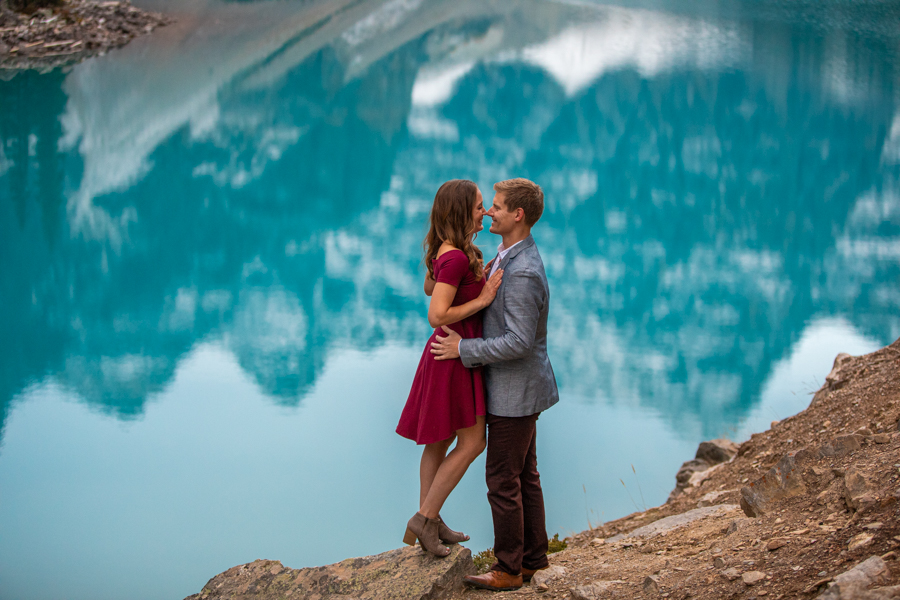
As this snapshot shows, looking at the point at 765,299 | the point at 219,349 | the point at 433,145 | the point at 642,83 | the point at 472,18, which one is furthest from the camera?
the point at 472,18

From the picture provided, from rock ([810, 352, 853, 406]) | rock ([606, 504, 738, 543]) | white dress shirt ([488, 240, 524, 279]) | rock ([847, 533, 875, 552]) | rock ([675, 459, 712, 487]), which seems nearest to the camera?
rock ([847, 533, 875, 552])

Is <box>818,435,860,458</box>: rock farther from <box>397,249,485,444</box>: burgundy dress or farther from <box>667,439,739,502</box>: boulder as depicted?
<box>667,439,739,502</box>: boulder

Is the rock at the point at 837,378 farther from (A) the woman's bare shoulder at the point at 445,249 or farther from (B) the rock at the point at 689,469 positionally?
(A) the woman's bare shoulder at the point at 445,249

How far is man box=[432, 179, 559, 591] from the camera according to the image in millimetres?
2508

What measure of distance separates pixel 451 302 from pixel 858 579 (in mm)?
1416

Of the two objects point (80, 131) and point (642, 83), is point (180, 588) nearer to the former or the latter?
point (80, 131)

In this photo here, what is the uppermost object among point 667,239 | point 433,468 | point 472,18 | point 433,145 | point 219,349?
point 472,18

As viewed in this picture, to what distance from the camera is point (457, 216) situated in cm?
251

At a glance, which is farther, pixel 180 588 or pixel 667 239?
pixel 667 239

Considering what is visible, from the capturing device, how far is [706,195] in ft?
45.8

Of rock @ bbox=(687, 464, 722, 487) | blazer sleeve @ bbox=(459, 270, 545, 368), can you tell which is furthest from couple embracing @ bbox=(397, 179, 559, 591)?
rock @ bbox=(687, 464, 722, 487)

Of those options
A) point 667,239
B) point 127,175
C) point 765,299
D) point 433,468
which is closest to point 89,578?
point 433,468

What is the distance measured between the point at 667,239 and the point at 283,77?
41.5 ft

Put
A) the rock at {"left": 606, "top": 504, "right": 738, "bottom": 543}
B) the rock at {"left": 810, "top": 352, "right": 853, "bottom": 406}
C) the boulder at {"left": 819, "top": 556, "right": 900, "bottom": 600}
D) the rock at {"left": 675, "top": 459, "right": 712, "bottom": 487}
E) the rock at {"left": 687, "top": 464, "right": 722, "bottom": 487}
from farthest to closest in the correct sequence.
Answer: the rock at {"left": 675, "top": 459, "right": 712, "bottom": 487} → the rock at {"left": 687, "top": 464, "right": 722, "bottom": 487} → the rock at {"left": 810, "top": 352, "right": 853, "bottom": 406} → the rock at {"left": 606, "top": 504, "right": 738, "bottom": 543} → the boulder at {"left": 819, "top": 556, "right": 900, "bottom": 600}
